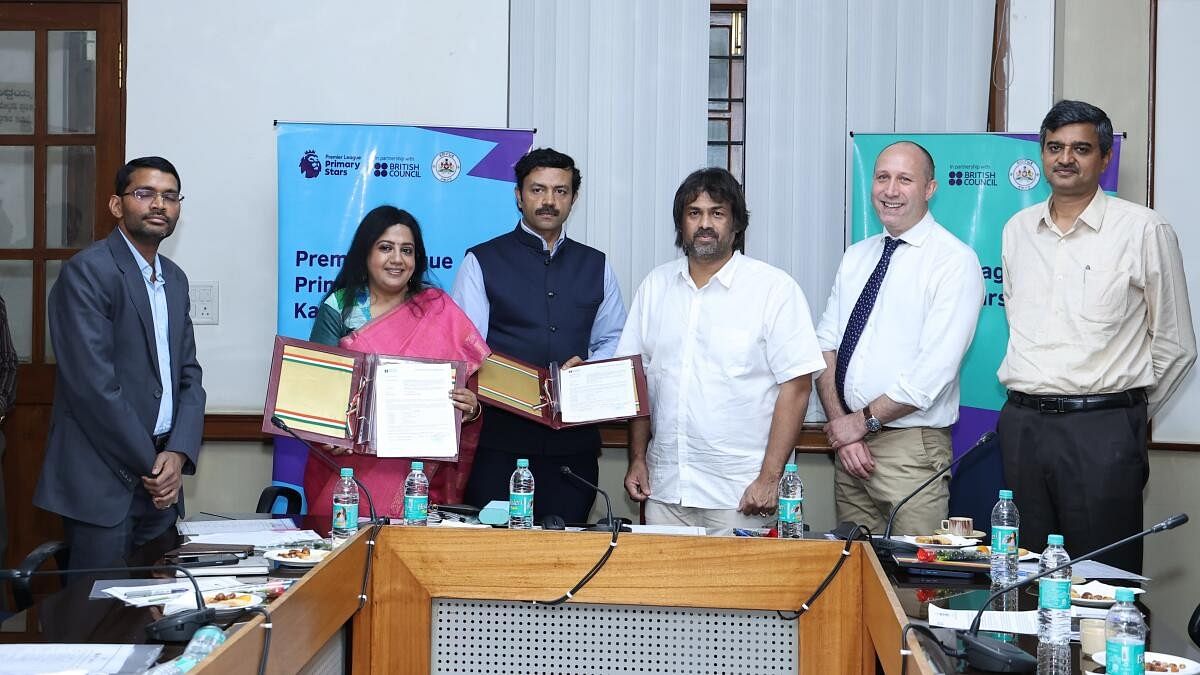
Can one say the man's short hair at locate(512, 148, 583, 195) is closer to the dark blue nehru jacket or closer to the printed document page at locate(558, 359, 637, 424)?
the dark blue nehru jacket

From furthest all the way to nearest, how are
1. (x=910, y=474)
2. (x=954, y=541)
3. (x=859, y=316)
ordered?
(x=859, y=316), (x=910, y=474), (x=954, y=541)

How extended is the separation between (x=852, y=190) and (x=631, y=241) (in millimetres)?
929

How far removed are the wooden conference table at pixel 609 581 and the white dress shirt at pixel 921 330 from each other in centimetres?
120

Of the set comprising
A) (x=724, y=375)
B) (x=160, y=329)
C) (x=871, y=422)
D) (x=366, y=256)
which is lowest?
(x=871, y=422)

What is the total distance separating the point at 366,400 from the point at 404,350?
1.05ft

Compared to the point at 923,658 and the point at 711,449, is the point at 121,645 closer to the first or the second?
the point at 923,658

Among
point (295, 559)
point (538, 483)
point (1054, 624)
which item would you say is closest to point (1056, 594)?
point (1054, 624)

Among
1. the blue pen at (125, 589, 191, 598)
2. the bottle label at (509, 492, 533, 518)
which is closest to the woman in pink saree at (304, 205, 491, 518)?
the bottle label at (509, 492, 533, 518)

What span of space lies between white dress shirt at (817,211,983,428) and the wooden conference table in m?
1.20

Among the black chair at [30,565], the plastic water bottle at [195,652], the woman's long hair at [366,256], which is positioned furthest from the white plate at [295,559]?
the woman's long hair at [366,256]

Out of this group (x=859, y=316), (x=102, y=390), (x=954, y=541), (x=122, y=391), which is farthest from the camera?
(x=859, y=316)

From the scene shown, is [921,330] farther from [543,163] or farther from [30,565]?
[30,565]

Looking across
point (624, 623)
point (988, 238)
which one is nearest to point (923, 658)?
point (624, 623)

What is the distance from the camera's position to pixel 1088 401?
3.29m
